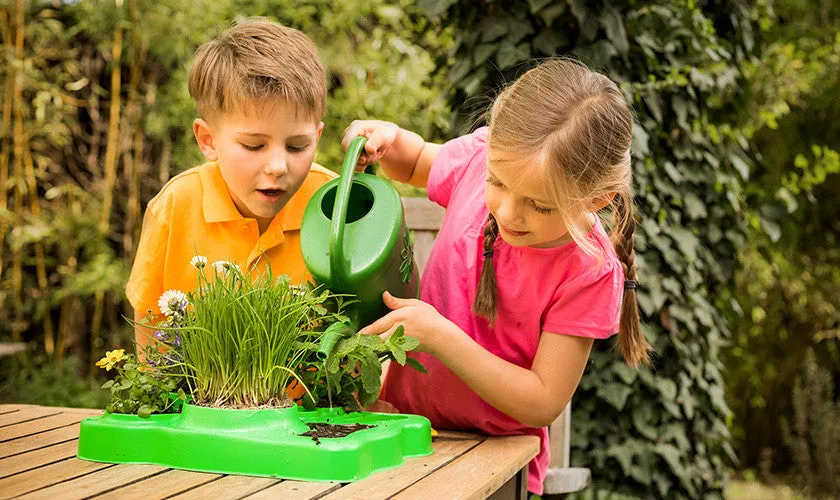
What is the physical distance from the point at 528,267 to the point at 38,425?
94 centimetres

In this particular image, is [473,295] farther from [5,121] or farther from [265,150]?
[5,121]

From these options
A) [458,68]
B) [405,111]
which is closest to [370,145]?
[458,68]

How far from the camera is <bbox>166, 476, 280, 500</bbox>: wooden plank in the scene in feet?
4.06

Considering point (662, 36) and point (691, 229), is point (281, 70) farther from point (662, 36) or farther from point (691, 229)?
point (691, 229)

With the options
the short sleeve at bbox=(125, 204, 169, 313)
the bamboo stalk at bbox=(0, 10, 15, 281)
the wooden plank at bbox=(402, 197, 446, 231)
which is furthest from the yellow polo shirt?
the bamboo stalk at bbox=(0, 10, 15, 281)

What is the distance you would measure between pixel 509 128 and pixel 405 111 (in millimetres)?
2681

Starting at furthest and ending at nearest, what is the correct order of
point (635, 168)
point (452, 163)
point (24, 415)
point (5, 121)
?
1. point (5, 121)
2. point (635, 168)
3. point (452, 163)
4. point (24, 415)

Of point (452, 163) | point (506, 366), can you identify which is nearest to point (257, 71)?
point (452, 163)

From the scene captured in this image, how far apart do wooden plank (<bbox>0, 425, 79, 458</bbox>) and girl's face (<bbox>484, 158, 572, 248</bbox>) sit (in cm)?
83

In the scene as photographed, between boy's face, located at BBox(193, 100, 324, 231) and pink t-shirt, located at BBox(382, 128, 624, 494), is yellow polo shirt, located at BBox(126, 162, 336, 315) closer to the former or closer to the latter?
boy's face, located at BBox(193, 100, 324, 231)

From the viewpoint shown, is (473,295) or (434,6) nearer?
(473,295)

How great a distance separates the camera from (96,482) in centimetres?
130

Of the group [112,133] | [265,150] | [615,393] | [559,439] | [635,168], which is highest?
[112,133]

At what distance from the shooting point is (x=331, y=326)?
1503 millimetres
